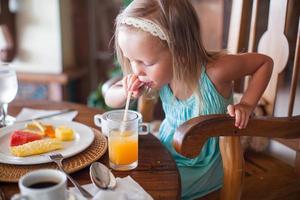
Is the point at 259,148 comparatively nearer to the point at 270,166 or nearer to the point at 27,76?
the point at 270,166

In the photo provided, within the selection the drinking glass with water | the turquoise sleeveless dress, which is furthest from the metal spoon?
the drinking glass with water

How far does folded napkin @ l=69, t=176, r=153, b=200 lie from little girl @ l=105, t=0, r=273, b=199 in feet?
0.82

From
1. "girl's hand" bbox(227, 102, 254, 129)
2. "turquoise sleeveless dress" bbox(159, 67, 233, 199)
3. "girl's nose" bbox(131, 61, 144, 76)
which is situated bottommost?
"turquoise sleeveless dress" bbox(159, 67, 233, 199)

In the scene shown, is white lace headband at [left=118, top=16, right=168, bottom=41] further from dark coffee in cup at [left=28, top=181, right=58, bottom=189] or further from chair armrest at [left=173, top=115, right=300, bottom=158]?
dark coffee in cup at [left=28, top=181, right=58, bottom=189]

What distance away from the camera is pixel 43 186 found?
529mm

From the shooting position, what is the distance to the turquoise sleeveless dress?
90 cm

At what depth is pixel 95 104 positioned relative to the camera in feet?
6.62

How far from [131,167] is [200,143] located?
149mm

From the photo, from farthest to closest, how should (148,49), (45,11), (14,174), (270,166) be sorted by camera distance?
(45,11) → (270,166) → (148,49) → (14,174)

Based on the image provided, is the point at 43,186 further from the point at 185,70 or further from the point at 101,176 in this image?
the point at 185,70

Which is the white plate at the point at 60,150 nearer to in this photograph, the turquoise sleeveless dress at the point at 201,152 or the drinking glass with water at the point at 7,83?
the drinking glass with water at the point at 7,83

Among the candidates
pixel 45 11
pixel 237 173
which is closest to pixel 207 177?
pixel 237 173

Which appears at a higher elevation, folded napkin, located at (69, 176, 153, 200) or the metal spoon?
the metal spoon

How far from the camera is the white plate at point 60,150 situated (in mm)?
718
